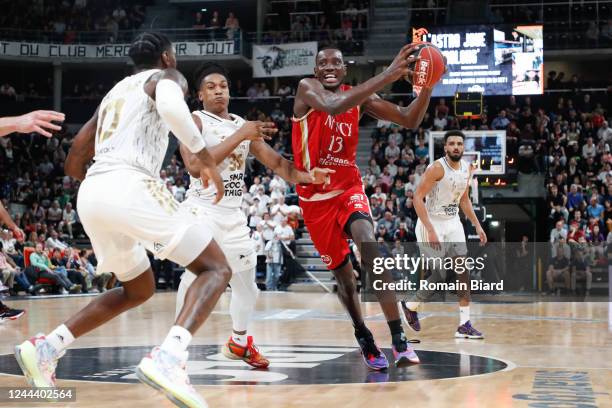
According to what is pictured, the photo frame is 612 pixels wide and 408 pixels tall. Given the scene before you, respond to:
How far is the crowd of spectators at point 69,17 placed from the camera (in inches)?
1127

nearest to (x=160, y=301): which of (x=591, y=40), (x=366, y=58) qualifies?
(x=366, y=58)

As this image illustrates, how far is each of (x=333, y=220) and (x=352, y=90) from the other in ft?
3.76

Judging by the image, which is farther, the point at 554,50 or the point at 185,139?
the point at 554,50

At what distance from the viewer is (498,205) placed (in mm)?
22484

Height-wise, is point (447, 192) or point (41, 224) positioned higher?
point (447, 192)

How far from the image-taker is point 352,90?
5477 millimetres

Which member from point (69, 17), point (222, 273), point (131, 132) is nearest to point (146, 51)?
point (131, 132)

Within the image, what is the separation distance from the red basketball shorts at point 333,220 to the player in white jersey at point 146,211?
6.70 ft

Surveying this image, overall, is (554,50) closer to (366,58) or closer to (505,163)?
(366,58)

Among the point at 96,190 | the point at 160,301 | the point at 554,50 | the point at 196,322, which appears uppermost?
the point at 554,50

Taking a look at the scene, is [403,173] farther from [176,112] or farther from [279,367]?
[176,112]

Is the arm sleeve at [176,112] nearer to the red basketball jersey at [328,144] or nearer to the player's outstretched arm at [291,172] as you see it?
the player's outstretched arm at [291,172]

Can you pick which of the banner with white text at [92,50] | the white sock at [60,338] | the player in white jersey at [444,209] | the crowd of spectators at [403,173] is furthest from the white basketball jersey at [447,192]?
the banner with white text at [92,50]

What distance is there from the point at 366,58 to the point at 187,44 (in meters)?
5.59
